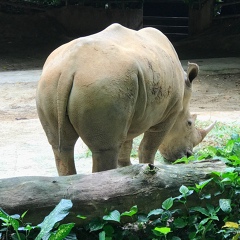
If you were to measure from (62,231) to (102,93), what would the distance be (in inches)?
43.8

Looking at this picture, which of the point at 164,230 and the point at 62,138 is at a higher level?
the point at 62,138

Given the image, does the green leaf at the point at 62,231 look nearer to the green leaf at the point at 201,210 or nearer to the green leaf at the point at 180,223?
the green leaf at the point at 180,223

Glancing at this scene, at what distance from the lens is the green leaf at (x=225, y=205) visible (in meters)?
3.22

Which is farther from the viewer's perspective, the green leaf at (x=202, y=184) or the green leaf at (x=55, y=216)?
the green leaf at (x=202, y=184)

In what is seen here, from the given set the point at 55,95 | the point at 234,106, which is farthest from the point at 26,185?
the point at 234,106

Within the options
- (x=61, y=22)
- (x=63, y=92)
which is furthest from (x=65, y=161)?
(x=61, y=22)

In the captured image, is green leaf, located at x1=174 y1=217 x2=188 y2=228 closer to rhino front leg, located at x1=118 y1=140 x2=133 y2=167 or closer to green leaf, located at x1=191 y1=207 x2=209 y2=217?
green leaf, located at x1=191 y1=207 x2=209 y2=217

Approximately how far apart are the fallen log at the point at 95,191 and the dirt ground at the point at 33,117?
2.60m

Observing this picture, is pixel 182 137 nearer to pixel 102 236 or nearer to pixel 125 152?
pixel 125 152

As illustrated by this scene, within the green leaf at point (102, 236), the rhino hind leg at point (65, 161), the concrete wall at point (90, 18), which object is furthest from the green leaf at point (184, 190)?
the concrete wall at point (90, 18)

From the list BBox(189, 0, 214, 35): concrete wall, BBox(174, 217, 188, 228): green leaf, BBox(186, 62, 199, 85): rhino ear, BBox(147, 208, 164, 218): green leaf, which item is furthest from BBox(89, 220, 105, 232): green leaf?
BBox(189, 0, 214, 35): concrete wall

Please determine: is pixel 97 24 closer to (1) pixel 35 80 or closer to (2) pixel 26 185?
(1) pixel 35 80

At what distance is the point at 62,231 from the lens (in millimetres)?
2869

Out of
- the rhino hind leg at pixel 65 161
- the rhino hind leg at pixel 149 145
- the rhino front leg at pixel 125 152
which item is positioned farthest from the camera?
the rhino front leg at pixel 125 152
